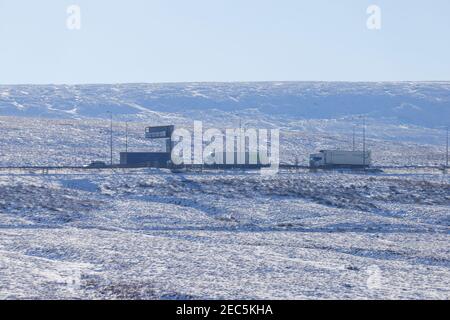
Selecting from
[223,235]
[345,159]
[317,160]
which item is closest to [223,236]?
[223,235]

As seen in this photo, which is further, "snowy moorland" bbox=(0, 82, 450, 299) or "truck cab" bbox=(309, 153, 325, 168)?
"truck cab" bbox=(309, 153, 325, 168)

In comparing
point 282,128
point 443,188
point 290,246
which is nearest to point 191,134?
point 282,128

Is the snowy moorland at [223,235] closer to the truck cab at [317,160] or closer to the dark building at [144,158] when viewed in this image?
the truck cab at [317,160]

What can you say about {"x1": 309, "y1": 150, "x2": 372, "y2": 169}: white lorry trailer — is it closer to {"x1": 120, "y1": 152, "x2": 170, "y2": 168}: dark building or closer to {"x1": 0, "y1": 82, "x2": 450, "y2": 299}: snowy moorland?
{"x1": 0, "y1": 82, "x2": 450, "y2": 299}: snowy moorland

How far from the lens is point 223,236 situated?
4694cm

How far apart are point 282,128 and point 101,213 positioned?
13897 cm

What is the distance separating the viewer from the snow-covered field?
2972cm

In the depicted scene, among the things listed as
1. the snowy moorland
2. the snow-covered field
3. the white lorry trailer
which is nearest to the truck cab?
the white lorry trailer

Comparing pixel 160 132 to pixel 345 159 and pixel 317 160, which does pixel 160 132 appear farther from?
pixel 345 159

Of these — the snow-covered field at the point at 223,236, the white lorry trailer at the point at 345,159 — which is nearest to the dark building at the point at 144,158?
the white lorry trailer at the point at 345,159

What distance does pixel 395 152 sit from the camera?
149375mm
